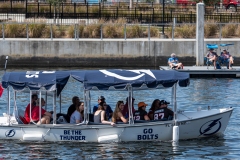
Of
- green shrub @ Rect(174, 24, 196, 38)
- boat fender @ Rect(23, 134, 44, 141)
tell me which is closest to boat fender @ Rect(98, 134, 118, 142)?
boat fender @ Rect(23, 134, 44, 141)

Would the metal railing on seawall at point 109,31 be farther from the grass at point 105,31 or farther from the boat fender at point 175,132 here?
the boat fender at point 175,132

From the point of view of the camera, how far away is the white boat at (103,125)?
64.4ft

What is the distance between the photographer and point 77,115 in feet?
65.5

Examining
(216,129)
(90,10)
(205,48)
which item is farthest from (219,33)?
(216,129)

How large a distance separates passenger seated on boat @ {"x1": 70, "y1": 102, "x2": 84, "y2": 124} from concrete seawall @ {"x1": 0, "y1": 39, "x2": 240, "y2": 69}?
66.2 feet

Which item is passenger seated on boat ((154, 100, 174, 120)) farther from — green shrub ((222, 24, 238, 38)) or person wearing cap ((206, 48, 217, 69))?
green shrub ((222, 24, 238, 38))

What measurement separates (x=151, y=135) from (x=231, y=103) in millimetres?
8541

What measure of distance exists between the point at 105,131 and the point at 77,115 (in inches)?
36.9

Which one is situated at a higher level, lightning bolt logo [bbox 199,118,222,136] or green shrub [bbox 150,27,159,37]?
green shrub [bbox 150,27,159,37]

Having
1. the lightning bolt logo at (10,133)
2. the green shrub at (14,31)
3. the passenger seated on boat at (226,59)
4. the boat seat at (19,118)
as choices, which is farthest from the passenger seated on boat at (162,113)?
the green shrub at (14,31)

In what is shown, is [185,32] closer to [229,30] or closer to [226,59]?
[229,30]

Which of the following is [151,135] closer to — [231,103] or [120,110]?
[120,110]

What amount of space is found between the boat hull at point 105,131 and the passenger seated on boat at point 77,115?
0.17 meters

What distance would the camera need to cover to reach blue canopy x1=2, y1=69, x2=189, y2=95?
1958cm
